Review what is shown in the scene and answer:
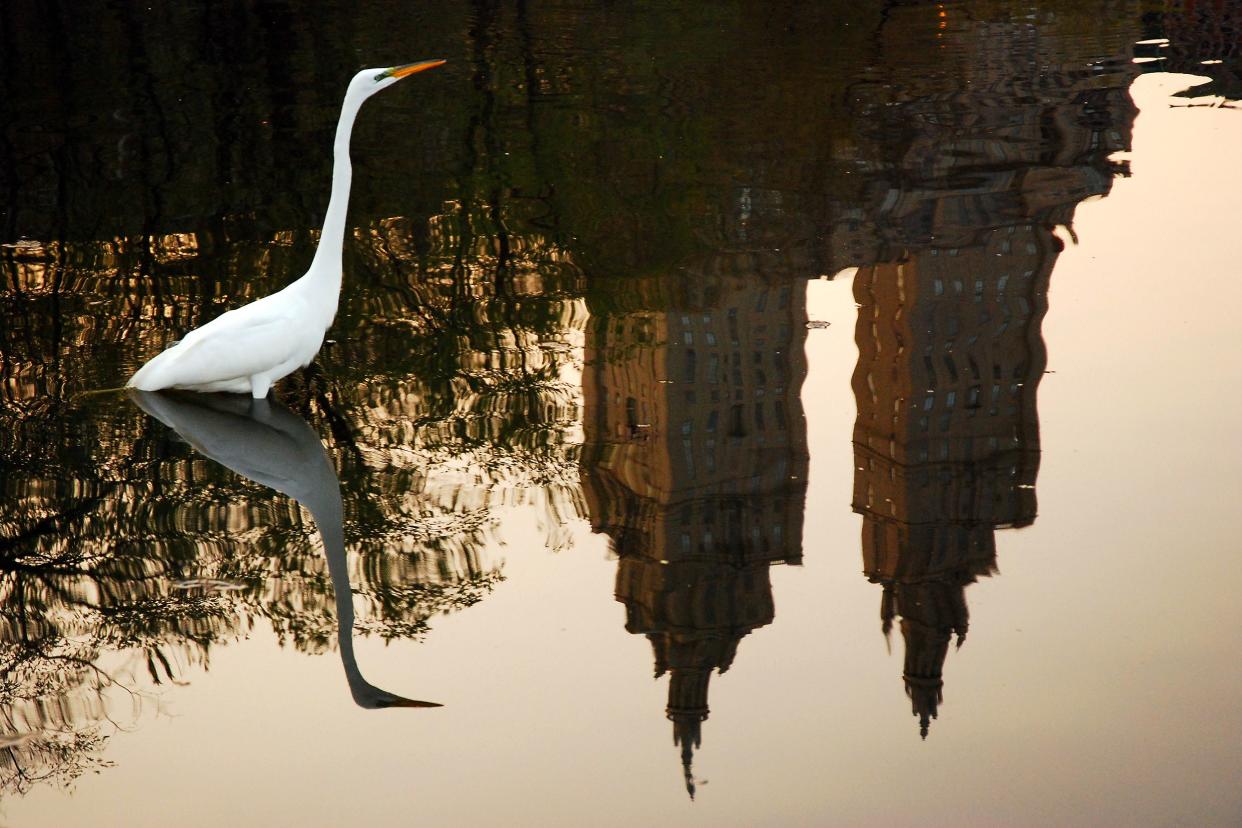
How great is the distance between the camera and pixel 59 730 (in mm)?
6242

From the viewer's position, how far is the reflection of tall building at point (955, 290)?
7.95m

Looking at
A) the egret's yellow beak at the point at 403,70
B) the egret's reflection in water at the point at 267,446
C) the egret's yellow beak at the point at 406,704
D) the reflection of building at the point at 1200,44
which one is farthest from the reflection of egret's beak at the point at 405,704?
the reflection of building at the point at 1200,44

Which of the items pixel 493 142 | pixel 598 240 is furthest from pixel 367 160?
pixel 598 240

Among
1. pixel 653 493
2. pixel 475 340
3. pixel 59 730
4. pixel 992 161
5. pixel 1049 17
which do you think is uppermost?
pixel 1049 17

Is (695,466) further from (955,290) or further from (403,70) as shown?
(955,290)

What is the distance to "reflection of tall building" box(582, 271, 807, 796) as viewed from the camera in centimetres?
699

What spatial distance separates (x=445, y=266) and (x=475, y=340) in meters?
1.96

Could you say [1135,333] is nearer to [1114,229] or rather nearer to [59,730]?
[1114,229]

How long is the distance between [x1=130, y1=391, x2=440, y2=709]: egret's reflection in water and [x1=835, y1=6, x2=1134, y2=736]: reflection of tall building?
3.03 meters

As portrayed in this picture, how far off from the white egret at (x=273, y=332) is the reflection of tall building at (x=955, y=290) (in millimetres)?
3638

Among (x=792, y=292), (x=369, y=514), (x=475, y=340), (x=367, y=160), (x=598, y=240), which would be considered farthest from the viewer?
(x=367, y=160)

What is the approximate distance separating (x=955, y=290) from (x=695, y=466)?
5.58 m

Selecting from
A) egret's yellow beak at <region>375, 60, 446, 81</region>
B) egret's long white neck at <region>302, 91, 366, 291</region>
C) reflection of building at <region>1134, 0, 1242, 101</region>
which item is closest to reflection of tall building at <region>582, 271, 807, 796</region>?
egret's long white neck at <region>302, 91, 366, 291</region>

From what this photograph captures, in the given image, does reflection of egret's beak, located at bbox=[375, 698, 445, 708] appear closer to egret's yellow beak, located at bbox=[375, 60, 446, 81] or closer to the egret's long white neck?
the egret's long white neck
